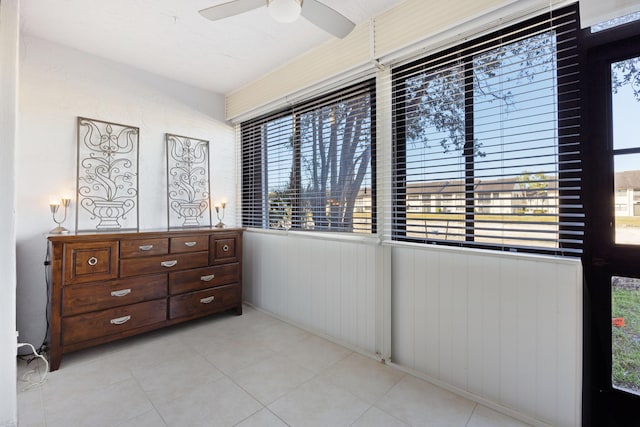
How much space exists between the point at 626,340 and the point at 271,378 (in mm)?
1973

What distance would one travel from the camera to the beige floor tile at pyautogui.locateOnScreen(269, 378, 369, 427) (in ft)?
5.10

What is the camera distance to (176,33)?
2.29 meters

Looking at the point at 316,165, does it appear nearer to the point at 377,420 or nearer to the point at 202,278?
the point at 202,278

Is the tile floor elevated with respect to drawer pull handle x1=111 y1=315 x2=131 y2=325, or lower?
lower

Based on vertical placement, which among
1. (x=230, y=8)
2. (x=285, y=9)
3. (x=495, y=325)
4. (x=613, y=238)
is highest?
(x=230, y=8)

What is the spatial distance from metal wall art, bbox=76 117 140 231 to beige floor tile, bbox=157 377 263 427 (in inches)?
69.2

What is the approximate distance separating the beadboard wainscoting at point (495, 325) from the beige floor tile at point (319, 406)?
21.5 inches

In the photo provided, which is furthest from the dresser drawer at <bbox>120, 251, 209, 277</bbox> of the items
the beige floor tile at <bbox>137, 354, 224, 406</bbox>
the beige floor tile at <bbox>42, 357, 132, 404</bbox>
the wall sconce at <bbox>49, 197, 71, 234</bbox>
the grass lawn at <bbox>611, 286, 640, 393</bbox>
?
the grass lawn at <bbox>611, 286, 640, 393</bbox>

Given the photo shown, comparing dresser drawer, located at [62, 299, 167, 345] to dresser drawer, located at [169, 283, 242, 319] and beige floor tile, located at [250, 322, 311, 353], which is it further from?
beige floor tile, located at [250, 322, 311, 353]

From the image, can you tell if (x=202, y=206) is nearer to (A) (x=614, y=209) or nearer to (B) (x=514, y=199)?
(B) (x=514, y=199)

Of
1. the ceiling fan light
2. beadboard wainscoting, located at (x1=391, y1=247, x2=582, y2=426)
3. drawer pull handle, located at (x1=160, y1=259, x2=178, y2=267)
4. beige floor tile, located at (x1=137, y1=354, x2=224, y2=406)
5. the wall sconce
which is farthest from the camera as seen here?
drawer pull handle, located at (x1=160, y1=259, x2=178, y2=267)

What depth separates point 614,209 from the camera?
1.44m

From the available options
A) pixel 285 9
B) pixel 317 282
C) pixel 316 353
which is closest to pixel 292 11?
pixel 285 9

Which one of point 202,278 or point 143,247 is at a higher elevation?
point 143,247
